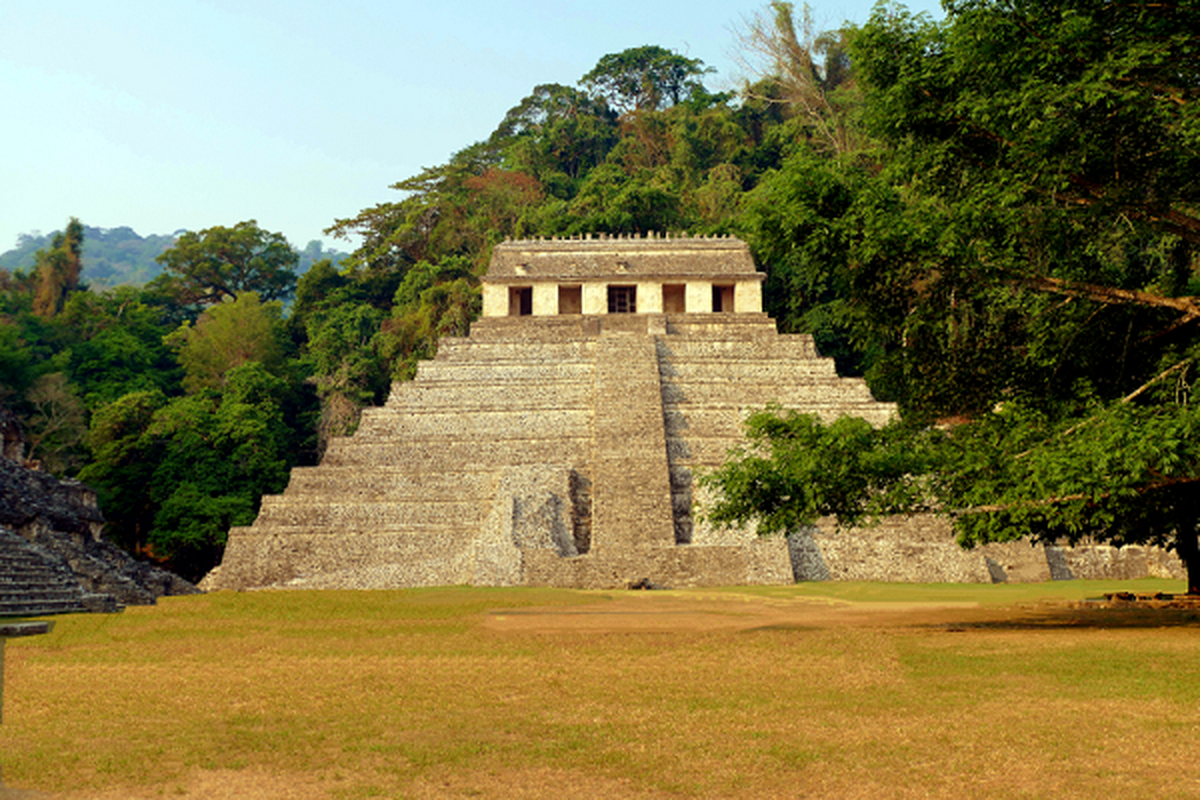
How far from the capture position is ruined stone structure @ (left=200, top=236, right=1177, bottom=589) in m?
19.2

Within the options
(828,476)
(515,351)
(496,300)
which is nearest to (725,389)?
(515,351)

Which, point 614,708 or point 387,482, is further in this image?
point 387,482

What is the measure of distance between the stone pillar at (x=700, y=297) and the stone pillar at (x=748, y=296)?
0.91 m

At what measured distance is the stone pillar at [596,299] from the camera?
110 feet

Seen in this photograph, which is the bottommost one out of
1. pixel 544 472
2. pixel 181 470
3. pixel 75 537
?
pixel 75 537

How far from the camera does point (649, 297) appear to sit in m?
33.7

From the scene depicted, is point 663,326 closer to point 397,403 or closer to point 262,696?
point 397,403

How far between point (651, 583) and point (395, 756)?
12.5 metres

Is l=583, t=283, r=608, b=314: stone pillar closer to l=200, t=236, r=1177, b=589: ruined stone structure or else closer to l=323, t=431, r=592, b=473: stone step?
l=200, t=236, r=1177, b=589: ruined stone structure

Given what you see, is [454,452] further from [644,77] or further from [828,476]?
[644,77]

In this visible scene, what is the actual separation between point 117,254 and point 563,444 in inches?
6644

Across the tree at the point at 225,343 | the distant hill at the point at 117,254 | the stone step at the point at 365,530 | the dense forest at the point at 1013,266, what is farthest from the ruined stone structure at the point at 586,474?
the distant hill at the point at 117,254

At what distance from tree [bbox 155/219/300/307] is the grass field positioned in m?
41.8

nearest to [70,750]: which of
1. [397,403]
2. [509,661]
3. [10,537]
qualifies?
[509,661]
